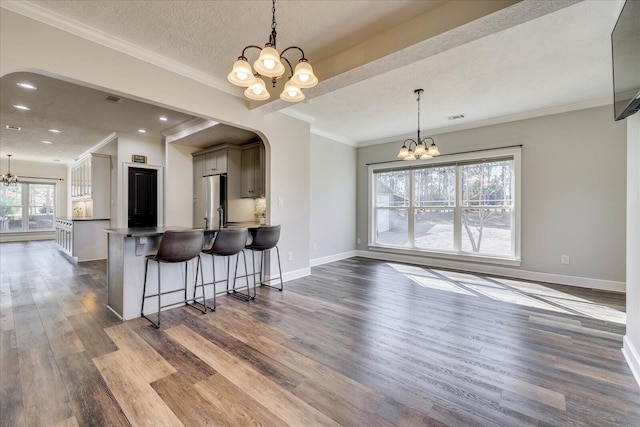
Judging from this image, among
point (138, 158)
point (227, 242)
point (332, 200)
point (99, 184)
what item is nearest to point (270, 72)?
point (227, 242)

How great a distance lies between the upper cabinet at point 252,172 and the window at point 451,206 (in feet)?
9.15

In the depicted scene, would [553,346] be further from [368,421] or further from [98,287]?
[98,287]

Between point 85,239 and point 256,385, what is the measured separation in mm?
6313

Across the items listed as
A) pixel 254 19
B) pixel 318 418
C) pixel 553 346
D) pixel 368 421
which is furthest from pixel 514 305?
pixel 254 19

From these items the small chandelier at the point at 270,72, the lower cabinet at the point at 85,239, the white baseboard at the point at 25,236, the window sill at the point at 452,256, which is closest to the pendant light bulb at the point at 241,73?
the small chandelier at the point at 270,72

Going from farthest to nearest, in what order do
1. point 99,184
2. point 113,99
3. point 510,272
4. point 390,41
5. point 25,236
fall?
point 25,236 < point 99,184 < point 510,272 < point 113,99 < point 390,41

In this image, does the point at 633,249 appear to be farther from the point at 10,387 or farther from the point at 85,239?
the point at 85,239

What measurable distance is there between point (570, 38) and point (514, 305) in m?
2.88

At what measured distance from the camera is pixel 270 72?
1887mm

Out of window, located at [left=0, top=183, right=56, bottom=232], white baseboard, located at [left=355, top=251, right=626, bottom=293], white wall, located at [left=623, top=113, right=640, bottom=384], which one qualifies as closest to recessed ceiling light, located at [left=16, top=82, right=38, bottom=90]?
white wall, located at [left=623, top=113, right=640, bottom=384]

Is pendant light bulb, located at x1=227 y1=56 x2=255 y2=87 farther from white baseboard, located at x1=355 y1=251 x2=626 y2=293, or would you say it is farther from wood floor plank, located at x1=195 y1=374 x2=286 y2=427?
white baseboard, located at x1=355 y1=251 x2=626 y2=293

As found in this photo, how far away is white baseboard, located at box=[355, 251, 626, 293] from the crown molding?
4792 mm

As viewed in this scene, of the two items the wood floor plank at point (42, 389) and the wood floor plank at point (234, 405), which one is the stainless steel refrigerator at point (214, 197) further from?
the wood floor plank at point (234, 405)

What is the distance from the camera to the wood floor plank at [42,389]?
1.57 m
